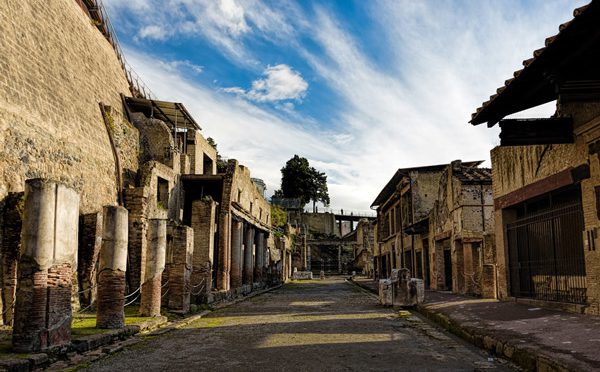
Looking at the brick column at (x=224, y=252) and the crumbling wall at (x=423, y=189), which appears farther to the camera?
the crumbling wall at (x=423, y=189)

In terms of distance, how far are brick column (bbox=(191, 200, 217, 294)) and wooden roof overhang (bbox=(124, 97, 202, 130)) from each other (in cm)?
599

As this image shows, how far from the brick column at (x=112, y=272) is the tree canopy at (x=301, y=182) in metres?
63.8

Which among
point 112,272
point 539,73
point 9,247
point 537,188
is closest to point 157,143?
point 9,247

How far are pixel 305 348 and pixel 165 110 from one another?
57.1ft

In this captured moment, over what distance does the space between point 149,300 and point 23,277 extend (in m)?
4.57

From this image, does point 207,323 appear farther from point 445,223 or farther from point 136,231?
point 445,223

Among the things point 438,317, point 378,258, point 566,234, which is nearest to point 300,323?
point 438,317

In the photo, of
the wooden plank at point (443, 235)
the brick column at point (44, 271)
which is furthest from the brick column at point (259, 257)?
the brick column at point (44, 271)

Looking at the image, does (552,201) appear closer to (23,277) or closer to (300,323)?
(300,323)

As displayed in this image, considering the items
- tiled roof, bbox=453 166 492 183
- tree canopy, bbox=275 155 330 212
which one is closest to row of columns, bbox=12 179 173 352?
tiled roof, bbox=453 166 492 183

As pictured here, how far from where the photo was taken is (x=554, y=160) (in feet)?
35.5

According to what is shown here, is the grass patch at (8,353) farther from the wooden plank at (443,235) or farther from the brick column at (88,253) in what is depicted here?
the wooden plank at (443,235)

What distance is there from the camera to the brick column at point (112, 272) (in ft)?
30.7

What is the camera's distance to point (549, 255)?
11539 mm
